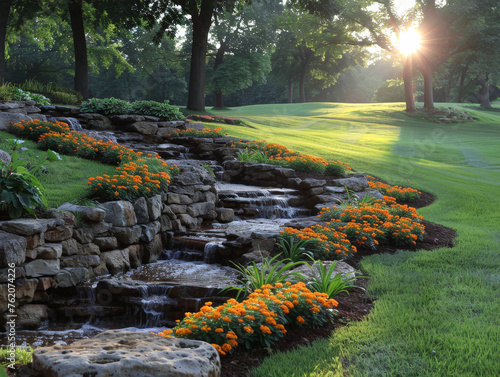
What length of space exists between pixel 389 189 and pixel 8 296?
27.8ft

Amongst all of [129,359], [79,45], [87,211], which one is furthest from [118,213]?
[79,45]

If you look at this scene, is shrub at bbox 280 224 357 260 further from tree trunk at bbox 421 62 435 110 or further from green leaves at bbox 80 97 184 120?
tree trunk at bbox 421 62 435 110

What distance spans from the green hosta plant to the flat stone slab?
2.95 metres

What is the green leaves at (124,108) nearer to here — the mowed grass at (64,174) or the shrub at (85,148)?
the mowed grass at (64,174)

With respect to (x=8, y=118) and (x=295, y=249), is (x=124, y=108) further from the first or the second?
(x=295, y=249)

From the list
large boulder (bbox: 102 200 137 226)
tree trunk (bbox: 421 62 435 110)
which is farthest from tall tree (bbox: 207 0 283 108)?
large boulder (bbox: 102 200 137 226)

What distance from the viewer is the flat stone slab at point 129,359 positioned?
2520 mm

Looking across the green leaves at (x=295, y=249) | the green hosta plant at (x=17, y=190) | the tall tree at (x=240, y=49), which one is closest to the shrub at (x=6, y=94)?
the green hosta plant at (x=17, y=190)

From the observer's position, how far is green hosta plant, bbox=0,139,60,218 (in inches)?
207

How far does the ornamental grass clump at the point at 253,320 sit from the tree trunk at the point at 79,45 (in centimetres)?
1752

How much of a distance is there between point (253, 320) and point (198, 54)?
19.8m

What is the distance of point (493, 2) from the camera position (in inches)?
1246

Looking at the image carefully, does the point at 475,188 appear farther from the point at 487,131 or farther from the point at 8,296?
the point at 487,131

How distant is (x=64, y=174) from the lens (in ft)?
25.9
